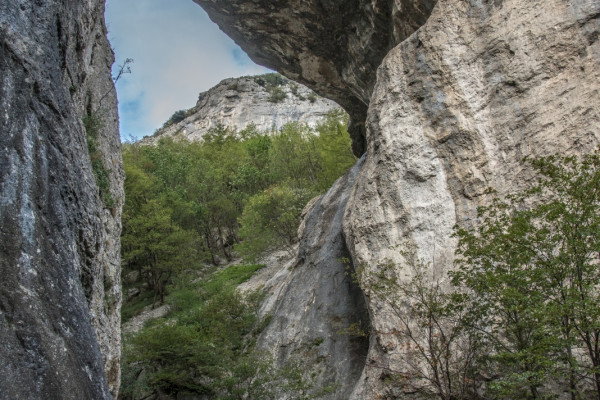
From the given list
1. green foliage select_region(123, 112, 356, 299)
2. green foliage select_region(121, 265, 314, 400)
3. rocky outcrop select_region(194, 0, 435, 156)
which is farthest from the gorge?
green foliage select_region(123, 112, 356, 299)

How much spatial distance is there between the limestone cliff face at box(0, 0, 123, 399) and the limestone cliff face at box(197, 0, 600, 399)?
294 inches

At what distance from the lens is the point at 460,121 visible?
43.8 feet

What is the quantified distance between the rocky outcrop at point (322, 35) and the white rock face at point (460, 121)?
12.0 feet

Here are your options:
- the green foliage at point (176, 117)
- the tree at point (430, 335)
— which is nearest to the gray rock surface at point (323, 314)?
the tree at point (430, 335)

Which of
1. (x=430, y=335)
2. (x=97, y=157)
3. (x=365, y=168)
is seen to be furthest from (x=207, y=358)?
(x=430, y=335)

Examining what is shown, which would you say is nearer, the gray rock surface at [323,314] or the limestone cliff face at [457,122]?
the limestone cliff face at [457,122]

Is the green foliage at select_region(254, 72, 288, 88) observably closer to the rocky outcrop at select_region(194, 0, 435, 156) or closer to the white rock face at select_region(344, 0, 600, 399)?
the rocky outcrop at select_region(194, 0, 435, 156)

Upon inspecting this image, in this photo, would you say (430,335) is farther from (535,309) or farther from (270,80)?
(270,80)

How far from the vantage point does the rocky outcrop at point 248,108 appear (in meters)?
68.7

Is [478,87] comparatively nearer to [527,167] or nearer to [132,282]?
[527,167]

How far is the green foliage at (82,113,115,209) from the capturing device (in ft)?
46.6

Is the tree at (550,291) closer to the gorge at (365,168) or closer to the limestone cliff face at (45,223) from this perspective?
the gorge at (365,168)

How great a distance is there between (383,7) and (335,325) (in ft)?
42.5

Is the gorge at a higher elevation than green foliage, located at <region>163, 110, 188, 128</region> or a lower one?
lower
